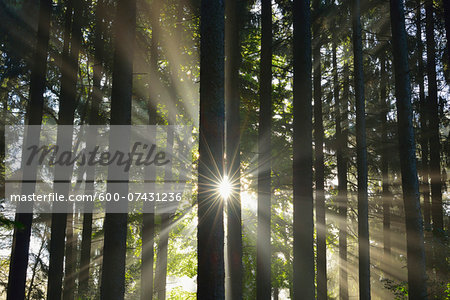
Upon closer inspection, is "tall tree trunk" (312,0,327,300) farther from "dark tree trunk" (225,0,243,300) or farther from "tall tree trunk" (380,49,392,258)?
"dark tree trunk" (225,0,243,300)

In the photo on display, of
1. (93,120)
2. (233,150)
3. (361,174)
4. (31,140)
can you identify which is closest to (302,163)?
(233,150)

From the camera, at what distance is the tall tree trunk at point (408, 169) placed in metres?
7.20

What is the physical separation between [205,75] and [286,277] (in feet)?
35.8

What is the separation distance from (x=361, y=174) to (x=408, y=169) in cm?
233

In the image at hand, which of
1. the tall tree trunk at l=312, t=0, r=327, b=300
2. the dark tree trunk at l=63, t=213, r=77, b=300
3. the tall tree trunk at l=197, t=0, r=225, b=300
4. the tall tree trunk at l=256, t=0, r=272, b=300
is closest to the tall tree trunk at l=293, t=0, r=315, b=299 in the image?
the tall tree trunk at l=256, t=0, r=272, b=300

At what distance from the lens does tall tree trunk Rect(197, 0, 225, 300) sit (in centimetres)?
477

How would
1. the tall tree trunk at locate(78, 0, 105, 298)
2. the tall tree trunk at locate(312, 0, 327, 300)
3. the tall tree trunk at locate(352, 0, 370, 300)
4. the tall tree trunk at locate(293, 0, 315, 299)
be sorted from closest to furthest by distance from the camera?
the tall tree trunk at locate(293, 0, 315, 299) < the tall tree trunk at locate(352, 0, 370, 300) < the tall tree trunk at locate(78, 0, 105, 298) < the tall tree trunk at locate(312, 0, 327, 300)

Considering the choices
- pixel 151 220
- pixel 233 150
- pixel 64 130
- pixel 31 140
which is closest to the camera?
pixel 233 150

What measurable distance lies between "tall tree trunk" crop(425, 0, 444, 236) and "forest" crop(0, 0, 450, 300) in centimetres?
5

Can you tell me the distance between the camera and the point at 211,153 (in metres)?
5.00

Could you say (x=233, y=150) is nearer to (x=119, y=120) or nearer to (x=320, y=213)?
(x=119, y=120)

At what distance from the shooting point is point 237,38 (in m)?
9.36

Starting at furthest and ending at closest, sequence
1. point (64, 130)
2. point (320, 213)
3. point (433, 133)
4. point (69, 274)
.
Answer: point (69, 274)
point (320, 213)
point (433, 133)
point (64, 130)

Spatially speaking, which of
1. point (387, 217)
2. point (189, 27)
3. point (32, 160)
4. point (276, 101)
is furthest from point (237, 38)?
point (387, 217)
